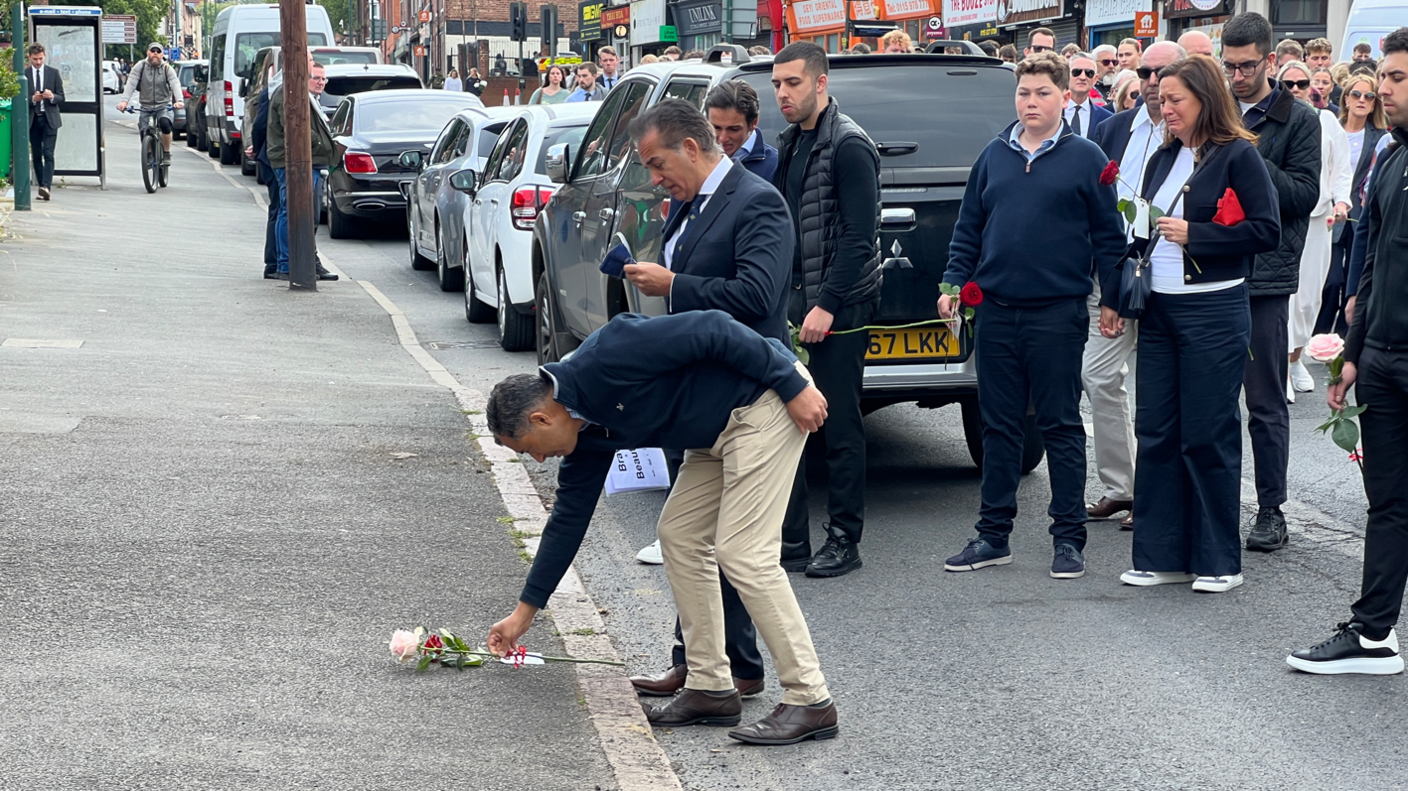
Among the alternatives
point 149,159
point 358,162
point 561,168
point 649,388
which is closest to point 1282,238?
point 649,388

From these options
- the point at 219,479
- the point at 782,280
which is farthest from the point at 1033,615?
the point at 219,479

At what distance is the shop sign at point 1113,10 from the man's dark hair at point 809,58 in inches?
862

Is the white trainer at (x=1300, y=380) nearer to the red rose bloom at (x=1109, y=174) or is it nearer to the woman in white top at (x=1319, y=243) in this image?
the woman in white top at (x=1319, y=243)

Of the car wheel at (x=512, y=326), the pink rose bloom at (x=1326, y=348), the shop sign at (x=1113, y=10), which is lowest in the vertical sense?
the car wheel at (x=512, y=326)

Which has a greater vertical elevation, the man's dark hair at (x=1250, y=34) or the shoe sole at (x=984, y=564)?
the man's dark hair at (x=1250, y=34)

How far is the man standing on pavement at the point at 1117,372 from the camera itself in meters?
7.05

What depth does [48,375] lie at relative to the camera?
32.7ft

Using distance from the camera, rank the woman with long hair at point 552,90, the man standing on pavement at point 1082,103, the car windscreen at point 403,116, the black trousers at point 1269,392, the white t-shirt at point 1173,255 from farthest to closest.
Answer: the woman with long hair at point 552,90 → the car windscreen at point 403,116 → the man standing on pavement at point 1082,103 → the black trousers at point 1269,392 → the white t-shirt at point 1173,255

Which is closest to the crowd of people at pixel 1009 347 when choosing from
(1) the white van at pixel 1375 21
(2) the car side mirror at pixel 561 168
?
(2) the car side mirror at pixel 561 168

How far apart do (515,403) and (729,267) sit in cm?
118

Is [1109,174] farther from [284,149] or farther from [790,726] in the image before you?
[284,149]

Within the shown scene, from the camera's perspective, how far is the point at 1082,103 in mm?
11125

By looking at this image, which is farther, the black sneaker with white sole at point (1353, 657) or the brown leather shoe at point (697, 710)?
the black sneaker with white sole at point (1353, 657)

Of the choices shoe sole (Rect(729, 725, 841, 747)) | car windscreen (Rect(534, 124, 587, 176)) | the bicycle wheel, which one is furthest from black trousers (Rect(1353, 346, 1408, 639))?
the bicycle wheel
